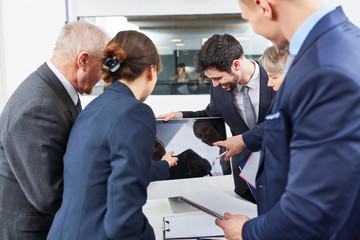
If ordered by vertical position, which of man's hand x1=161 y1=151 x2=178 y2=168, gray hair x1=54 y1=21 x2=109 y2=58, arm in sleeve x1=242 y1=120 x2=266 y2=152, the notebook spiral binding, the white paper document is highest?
gray hair x1=54 y1=21 x2=109 y2=58

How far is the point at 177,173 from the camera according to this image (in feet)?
4.64

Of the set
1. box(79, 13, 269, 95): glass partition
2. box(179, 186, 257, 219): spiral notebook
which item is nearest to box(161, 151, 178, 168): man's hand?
box(179, 186, 257, 219): spiral notebook

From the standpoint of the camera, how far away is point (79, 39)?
1087 mm

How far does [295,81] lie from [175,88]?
2842 millimetres

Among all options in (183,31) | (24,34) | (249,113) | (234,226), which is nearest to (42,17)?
(24,34)

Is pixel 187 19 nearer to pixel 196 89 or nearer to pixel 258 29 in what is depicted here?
pixel 196 89

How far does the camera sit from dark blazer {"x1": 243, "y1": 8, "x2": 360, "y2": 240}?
545mm

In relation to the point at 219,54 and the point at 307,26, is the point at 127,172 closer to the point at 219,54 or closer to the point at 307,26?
the point at 307,26

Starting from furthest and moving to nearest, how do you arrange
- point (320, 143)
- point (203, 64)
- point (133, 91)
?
1. point (203, 64)
2. point (133, 91)
3. point (320, 143)

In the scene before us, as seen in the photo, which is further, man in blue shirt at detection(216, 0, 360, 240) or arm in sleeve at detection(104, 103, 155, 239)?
arm in sleeve at detection(104, 103, 155, 239)

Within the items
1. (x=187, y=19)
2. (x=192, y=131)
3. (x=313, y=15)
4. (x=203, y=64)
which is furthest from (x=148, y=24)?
(x=313, y=15)

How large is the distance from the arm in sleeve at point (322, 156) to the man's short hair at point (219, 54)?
116 centimetres

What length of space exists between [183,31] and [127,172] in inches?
108

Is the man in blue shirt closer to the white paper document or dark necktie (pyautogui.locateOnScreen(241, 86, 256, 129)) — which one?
the white paper document
